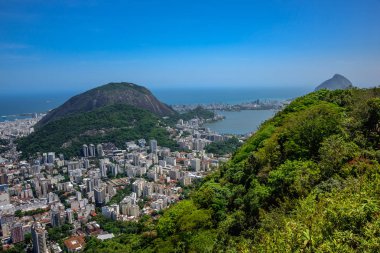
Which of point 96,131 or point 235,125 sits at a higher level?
point 96,131

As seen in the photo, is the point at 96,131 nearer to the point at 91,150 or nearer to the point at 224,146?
the point at 91,150

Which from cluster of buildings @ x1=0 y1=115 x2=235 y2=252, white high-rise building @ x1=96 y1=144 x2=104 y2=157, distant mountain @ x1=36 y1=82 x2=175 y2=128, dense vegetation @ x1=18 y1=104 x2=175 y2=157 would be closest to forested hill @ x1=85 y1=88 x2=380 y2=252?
cluster of buildings @ x1=0 y1=115 x2=235 y2=252

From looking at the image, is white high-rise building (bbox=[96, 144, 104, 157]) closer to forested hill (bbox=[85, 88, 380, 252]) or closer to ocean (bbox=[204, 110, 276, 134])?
ocean (bbox=[204, 110, 276, 134])

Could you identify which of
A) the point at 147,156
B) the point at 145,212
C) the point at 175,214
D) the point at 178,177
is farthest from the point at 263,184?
the point at 147,156

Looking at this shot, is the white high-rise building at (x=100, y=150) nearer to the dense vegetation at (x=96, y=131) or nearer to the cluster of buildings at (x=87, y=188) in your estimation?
the cluster of buildings at (x=87, y=188)

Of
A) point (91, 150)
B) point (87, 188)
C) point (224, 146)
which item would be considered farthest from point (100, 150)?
point (224, 146)

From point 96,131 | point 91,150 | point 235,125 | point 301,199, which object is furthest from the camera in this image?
point 235,125
